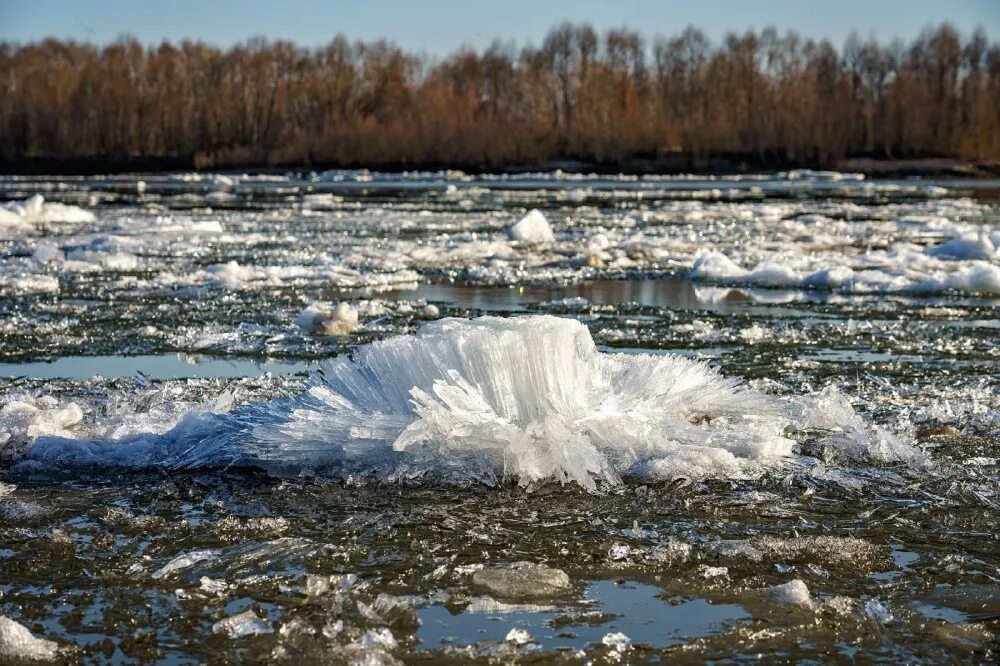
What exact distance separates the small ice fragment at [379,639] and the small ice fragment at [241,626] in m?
0.22

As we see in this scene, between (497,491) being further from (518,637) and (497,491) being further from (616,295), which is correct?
(616,295)

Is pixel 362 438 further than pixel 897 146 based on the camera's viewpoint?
No

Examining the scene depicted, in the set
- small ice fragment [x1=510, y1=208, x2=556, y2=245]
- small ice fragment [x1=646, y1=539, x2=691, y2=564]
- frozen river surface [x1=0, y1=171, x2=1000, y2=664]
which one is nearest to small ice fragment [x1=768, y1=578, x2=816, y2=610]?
frozen river surface [x1=0, y1=171, x2=1000, y2=664]

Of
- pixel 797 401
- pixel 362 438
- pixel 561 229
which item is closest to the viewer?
pixel 362 438

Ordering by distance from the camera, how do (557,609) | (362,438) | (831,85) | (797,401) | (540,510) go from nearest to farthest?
(557,609) < (540,510) < (362,438) < (797,401) < (831,85)

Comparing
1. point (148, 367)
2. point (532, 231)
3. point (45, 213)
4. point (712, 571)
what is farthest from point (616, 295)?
point (45, 213)

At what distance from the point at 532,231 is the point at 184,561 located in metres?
12.1

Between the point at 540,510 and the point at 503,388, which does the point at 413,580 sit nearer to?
the point at 540,510

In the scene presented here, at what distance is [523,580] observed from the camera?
294cm

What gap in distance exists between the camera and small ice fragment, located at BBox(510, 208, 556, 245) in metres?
14.9

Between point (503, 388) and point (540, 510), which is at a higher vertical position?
point (503, 388)

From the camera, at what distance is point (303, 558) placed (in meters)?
3.12

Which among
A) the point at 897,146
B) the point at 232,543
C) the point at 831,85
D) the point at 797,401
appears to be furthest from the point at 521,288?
the point at 831,85

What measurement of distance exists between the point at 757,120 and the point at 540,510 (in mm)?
60221
